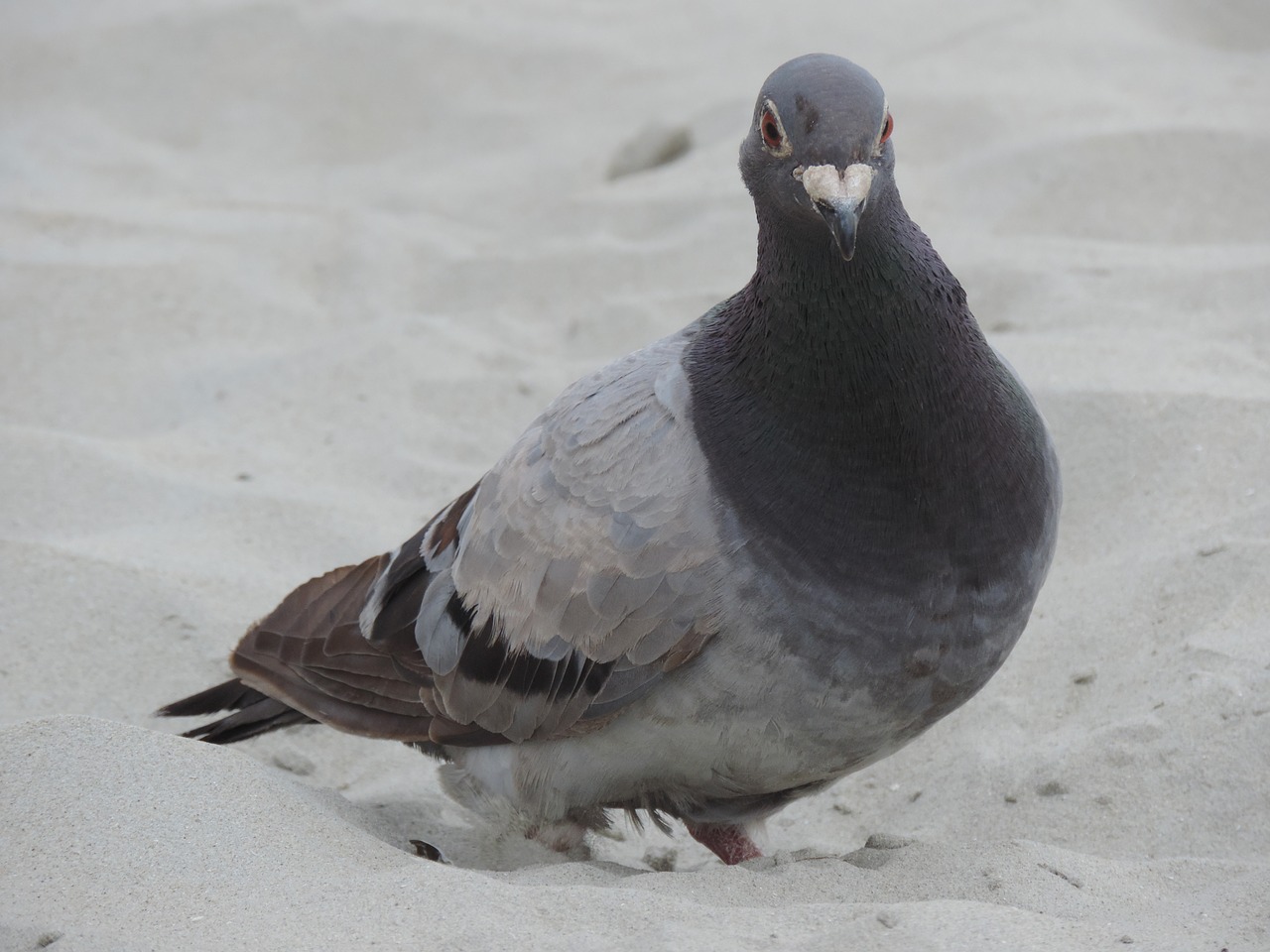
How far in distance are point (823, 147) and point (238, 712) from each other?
197 cm

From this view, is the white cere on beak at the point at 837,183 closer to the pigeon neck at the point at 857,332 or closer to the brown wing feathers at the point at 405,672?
the pigeon neck at the point at 857,332

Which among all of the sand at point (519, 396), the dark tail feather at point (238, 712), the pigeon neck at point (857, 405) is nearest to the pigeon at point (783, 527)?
the pigeon neck at point (857, 405)

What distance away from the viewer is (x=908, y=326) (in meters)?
Answer: 2.83

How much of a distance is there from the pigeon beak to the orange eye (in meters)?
0.11

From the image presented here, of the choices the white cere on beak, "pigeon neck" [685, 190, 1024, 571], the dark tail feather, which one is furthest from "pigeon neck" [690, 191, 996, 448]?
the dark tail feather

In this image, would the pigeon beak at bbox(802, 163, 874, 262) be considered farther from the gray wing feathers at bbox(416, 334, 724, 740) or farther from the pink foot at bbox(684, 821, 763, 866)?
the pink foot at bbox(684, 821, 763, 866)

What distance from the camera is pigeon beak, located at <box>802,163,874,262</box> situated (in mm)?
2615

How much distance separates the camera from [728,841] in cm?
328

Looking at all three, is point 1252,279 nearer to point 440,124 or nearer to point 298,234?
point 298,234

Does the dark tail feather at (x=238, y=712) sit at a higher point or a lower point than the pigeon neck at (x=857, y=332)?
lower

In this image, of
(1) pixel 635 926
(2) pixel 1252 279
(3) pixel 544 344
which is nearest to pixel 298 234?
(3) pixel 544 344

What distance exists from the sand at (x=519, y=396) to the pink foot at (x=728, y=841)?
183mm

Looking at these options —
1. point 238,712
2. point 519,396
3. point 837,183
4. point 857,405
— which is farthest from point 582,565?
point 519,396

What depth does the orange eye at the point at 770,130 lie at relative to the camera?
2805 millimetres
